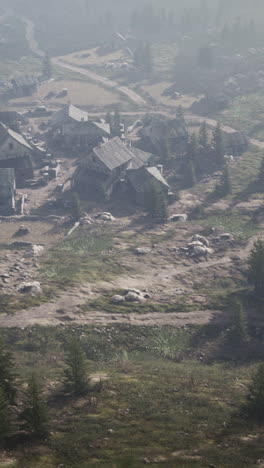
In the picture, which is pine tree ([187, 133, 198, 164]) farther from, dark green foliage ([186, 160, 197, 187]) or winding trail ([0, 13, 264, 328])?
winding trail ([0, 13, 264, 328])

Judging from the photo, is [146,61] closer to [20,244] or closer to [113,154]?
[113,154]

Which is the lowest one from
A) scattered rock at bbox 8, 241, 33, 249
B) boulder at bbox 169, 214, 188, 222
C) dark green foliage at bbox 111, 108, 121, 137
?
boulder at bbox 169, 214, 188, 222

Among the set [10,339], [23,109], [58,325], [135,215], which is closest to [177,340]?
[58,325]

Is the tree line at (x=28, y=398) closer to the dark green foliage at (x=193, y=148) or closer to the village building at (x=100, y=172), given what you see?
the village building at (x=100, y=172)

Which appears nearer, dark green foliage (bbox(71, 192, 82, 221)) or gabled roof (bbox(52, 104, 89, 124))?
dark green foliage (bbox(71, 192, 82, 221))

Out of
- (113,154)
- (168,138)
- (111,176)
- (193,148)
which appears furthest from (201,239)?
(168,138)

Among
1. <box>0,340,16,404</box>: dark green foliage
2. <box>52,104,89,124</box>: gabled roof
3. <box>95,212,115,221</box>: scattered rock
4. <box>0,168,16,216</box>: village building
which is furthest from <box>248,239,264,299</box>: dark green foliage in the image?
<box>52,104,89,124</box>: gabled roof
